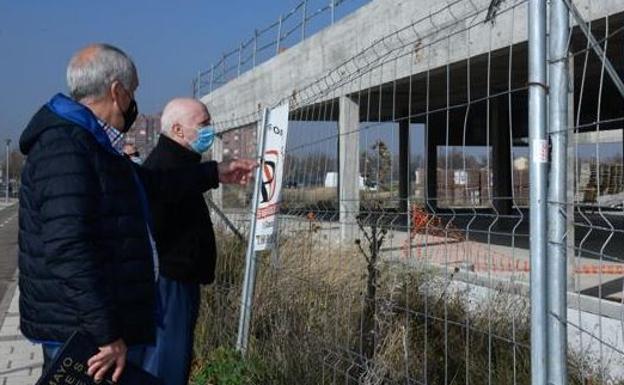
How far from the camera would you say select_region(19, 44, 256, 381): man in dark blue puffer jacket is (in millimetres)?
2721

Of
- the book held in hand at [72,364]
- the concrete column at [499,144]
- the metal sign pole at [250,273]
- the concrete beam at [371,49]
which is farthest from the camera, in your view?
the concrete column at [499,144]

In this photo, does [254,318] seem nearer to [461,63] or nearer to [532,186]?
[532,186]

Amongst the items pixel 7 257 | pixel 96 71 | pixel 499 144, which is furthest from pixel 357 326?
pixel 499 144

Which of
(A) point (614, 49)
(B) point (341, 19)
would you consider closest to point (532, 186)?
(A) point (614, 49)

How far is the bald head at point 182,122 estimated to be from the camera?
4199mm

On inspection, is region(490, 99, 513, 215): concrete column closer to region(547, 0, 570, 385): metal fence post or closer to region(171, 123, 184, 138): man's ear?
region(171, 123, 184, 138): man's ear

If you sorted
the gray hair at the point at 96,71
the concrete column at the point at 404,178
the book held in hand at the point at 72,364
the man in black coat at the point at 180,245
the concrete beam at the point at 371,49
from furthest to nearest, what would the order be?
the concrete beam at the point at 371,49 < the concrete column at the point at 404,178 < the man in black coat at the point at 180,245 < the gray hair at the point at 96,71 < the book held in hand at the point at 72,364

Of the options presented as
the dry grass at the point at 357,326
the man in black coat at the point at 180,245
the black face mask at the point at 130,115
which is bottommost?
the dry grass at the point at 357,326

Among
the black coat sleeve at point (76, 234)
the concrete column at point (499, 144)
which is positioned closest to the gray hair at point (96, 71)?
the black coat sleeve at point (76, 234)

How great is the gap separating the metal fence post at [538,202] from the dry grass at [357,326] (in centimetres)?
119

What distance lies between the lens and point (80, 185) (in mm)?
2775

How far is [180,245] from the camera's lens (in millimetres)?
4070

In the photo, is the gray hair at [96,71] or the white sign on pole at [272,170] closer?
the gray hair at [96,71]

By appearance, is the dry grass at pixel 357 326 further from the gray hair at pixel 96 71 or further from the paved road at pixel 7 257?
the paved road at pixel 7 257
